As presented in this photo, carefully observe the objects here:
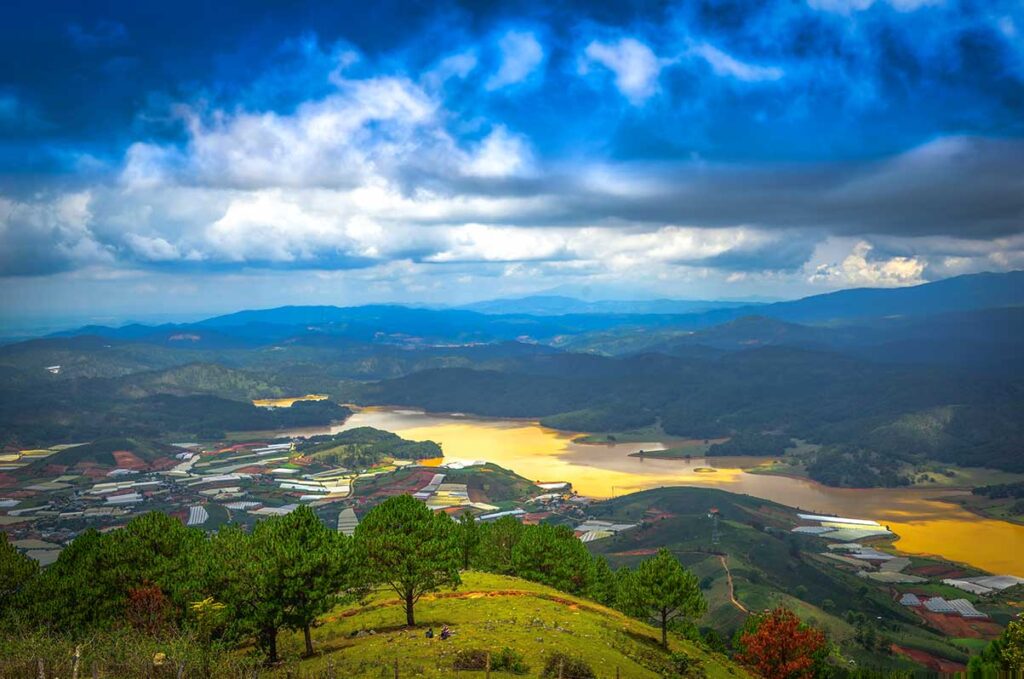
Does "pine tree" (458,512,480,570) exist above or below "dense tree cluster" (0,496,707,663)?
below

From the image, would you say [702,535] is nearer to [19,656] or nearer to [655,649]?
[655,649]

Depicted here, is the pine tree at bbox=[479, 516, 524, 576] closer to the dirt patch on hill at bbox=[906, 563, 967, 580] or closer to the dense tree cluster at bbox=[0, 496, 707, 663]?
the dense tree cluster at bbox=[0, 496, 707, 663]

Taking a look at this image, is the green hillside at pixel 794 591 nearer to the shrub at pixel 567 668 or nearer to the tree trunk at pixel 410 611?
the tree trunk at pixel 410 611

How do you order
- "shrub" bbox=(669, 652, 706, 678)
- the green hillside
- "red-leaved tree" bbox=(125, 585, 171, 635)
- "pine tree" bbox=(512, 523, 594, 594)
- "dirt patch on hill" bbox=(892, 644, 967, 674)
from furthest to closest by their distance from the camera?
the green hillside < "dirt patch on hill" bbox=(892, 644, 967, 674) < "pine tree" bbox=(512, 523, 594, 594) < "shrub" bbox=(669, 652, 706, 678) < "red-leaved tree" bbox=(125, 585, 171, 635)

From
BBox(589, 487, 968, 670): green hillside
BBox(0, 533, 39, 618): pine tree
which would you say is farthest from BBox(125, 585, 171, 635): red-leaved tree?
BBox(589, 487, 968, 670): green hillside

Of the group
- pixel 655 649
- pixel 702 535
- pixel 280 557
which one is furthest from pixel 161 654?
pixel 702 535

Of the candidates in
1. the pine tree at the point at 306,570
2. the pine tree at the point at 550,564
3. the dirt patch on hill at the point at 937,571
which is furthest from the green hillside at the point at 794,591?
the pine tree at the point at 306,570

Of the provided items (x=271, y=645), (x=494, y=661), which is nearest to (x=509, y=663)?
(x=494, y=661)
